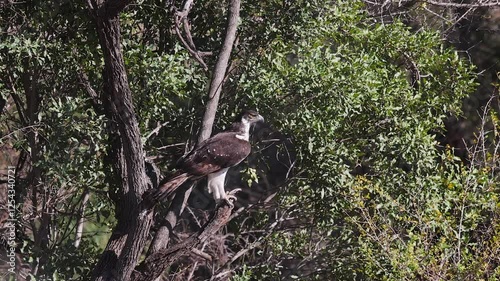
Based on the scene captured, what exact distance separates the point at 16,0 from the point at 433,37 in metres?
3.62

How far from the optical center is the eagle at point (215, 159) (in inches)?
259

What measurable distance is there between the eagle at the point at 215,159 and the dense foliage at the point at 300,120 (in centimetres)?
38

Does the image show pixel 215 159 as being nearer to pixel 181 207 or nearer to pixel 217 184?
pixel 217 184

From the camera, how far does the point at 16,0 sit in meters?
7.13

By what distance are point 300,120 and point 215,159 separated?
913mm

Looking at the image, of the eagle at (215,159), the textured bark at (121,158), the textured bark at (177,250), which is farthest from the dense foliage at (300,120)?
the textured bark at (177,250)

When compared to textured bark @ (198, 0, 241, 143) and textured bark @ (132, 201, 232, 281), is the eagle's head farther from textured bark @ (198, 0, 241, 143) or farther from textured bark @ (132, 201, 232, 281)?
textured bark @ (132, 201, 232, 281)


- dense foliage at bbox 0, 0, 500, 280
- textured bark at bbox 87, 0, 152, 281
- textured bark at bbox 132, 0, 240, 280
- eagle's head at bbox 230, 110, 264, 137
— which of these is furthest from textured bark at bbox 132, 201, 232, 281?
dense foliage at bbox 0, 0, 500, 280

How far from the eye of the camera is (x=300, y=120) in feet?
24.0

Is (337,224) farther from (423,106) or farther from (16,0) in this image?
(16,0)

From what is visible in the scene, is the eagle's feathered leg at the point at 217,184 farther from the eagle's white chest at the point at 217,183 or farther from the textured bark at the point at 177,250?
the textured bark at the point at 177,250

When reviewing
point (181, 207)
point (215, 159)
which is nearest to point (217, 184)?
point (181, 207)

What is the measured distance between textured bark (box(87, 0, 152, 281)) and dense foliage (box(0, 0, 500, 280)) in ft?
0.76

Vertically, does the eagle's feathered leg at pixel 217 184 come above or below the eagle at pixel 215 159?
below
